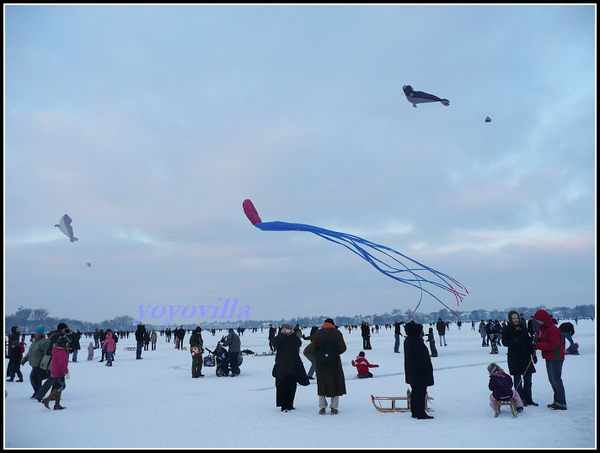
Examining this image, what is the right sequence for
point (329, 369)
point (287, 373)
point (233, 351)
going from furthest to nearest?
point (233, 351) → point (287, 373) → point (329, 369)

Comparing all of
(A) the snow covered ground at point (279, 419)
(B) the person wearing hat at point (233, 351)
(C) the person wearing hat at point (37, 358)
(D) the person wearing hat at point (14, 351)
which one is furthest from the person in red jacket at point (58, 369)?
(B) the person wearing hat at point (233, 351)

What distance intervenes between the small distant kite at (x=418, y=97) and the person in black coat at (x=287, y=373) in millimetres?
9203

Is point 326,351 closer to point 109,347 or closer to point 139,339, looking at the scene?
point 109,347

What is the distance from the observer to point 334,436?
5.87 meters

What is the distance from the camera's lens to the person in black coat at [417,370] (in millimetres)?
6805

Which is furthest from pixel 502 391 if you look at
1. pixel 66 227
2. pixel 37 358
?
pixel 66 227

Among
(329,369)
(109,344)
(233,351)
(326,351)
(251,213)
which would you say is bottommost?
(109,344)

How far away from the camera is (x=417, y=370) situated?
690 centimetres

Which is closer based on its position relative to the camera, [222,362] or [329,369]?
[329,369]

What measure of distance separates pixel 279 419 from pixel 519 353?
4185 mm

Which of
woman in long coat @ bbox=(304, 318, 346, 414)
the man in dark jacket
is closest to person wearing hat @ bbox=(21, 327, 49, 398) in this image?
woman in long coat @ bbox=(304, 318, 346, 414)

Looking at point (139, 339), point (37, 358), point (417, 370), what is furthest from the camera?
point (139, 339)

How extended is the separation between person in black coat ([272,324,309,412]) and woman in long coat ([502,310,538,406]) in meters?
3.58

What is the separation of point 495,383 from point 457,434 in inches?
59.2
